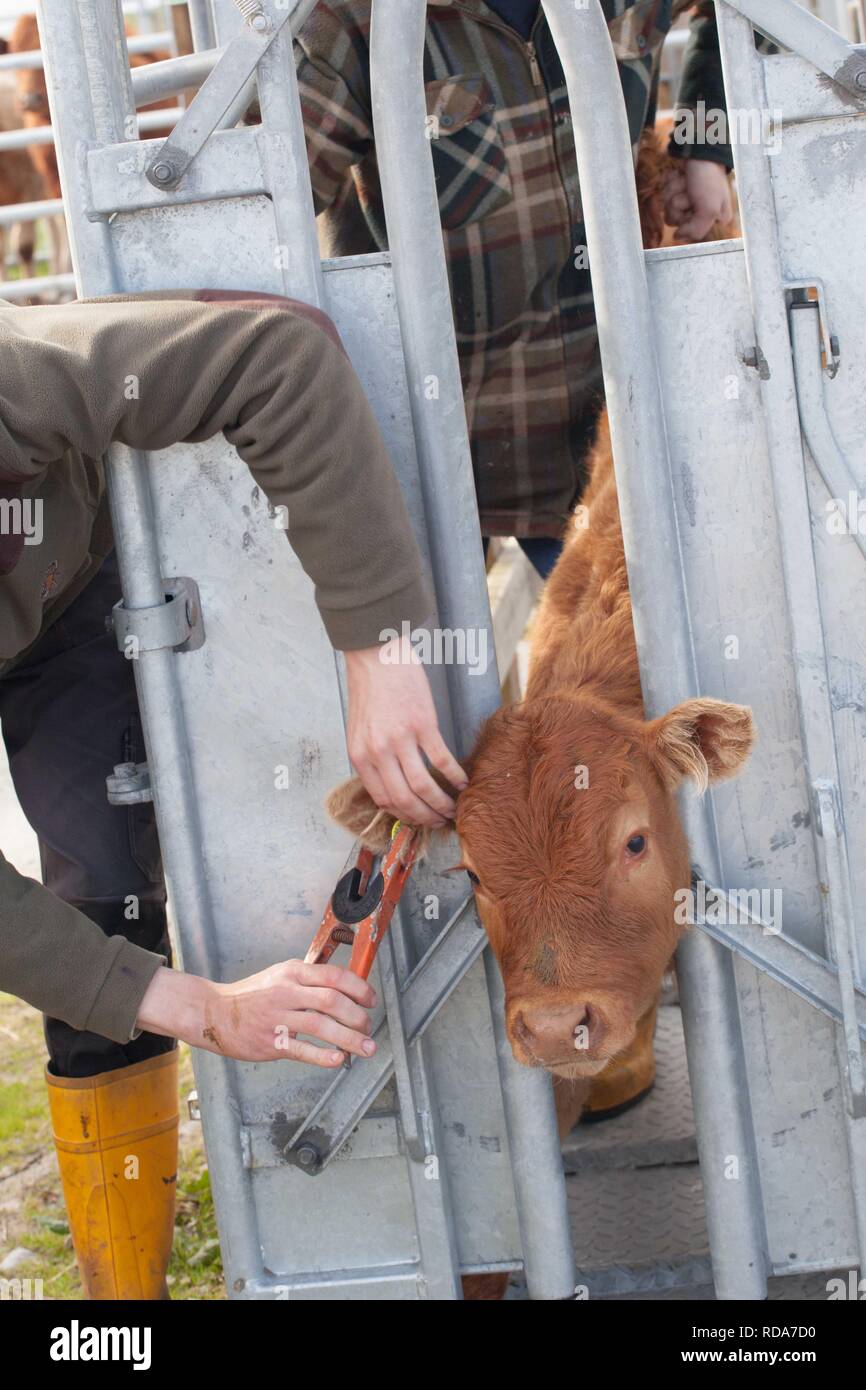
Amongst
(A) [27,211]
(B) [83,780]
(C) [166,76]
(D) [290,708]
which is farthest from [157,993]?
(A) [27,211]

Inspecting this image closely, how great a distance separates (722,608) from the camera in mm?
2346

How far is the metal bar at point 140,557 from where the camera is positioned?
2215 mm

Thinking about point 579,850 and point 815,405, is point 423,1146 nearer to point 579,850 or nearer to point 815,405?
point 579,850

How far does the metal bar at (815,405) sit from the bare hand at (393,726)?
696mm

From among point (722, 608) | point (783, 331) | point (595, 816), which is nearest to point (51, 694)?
point (595, 816)

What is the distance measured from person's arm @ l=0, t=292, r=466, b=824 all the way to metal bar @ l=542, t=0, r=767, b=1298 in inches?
14.5

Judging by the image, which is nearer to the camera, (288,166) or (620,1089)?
(288,166)

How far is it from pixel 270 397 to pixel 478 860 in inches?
33.3

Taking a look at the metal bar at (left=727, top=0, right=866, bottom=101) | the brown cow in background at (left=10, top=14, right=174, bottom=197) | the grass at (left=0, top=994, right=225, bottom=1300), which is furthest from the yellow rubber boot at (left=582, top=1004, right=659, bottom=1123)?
the brown cow in background at (left=10, top=14, right=174, bottom=197)

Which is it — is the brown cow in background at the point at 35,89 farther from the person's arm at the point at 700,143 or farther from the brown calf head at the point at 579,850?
the brown calf head at the point at 579,850

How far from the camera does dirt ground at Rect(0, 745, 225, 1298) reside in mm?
3385

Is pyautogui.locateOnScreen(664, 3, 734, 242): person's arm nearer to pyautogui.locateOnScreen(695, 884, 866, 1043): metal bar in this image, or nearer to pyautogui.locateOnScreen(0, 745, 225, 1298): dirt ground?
pyautogui.locateOnScreen(695, 884, 866, 1043): metal bar

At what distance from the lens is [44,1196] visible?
12.5 feet

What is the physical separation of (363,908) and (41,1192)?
2.12m
